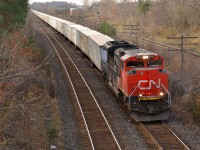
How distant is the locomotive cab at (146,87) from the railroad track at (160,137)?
1.40 feet

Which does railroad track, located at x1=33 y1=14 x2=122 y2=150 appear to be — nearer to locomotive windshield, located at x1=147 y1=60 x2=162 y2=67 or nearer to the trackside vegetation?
locomotive windshield, located at x1=147 y1=60 x2=162 y2=67

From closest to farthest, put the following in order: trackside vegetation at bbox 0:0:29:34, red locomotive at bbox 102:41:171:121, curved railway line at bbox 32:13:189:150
→ curved railway line at bbox 32:13:189:150
red locomotive at bbox 102:41:171:121
trackside vegetation at bbox 0:0:29:34

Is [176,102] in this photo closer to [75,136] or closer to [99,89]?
[99,89]

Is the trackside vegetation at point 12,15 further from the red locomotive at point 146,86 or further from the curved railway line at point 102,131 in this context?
the red locomotive at point 146,86

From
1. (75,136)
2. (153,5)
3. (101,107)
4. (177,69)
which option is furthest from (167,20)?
(75,136)

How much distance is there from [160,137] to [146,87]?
270cm

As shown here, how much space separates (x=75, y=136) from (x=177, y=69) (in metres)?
17.3

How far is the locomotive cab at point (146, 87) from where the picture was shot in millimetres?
17141

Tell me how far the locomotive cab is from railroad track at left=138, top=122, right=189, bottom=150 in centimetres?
43

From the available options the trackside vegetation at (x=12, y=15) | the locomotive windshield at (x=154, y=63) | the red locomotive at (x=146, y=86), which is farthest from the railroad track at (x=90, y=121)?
the trackside vegetation at (x=12, y=15)

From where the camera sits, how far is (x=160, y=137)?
15734 millimetres

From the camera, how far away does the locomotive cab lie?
17.1 meters

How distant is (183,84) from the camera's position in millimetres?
23531

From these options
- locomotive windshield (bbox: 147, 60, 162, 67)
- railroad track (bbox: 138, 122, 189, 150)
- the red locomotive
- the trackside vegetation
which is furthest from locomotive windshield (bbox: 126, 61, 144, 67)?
the trackside vegetation
